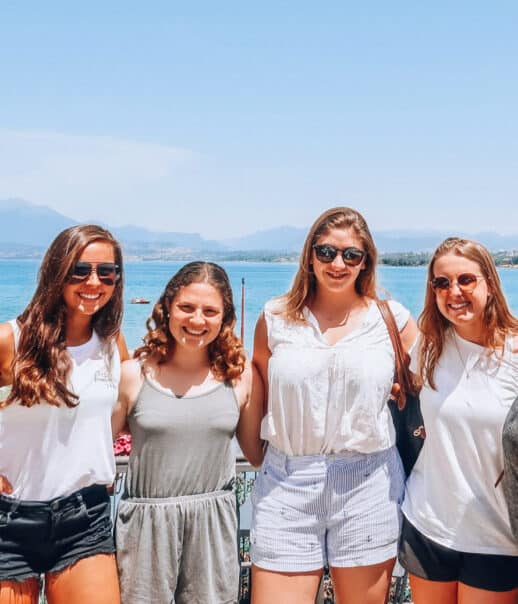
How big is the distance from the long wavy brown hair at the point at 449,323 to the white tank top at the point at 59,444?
1.59 metres

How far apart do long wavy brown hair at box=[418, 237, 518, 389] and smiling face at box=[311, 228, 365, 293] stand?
0.41 m

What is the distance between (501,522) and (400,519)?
1.67 feet

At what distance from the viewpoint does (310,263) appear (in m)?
3.18

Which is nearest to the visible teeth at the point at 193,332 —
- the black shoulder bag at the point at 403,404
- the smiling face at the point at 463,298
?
the black shoulder bag at the point at 403,404

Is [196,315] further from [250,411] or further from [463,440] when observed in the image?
[463,440]

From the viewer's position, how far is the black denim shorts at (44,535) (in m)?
2.54

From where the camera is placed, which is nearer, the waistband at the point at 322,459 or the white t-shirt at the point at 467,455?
the white t-shirt at the point at 467,455

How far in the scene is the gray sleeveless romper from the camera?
8.84 feet

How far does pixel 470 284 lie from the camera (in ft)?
9.13

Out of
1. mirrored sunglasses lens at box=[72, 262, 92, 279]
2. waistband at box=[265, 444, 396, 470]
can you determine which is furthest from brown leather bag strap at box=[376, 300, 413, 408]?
mirrored sunglasses lens at box=[72, 262, 92, 279]

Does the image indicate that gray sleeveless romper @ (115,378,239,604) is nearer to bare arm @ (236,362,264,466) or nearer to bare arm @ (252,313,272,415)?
bare arm @ (236,362,264,466)

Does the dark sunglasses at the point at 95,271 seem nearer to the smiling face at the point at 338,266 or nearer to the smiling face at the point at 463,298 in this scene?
the smiling face at the point at 338,266

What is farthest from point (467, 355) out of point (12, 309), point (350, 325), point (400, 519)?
point (12, 309)

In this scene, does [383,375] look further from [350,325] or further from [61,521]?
[61,521]
